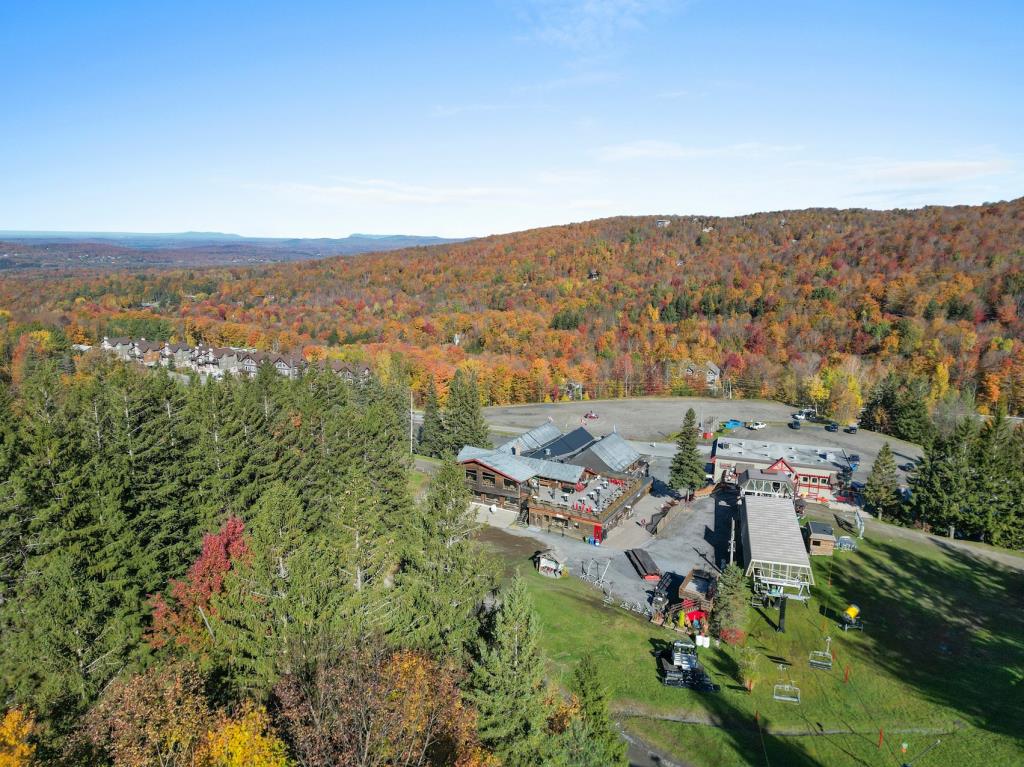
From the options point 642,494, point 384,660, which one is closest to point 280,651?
A: point 384,660

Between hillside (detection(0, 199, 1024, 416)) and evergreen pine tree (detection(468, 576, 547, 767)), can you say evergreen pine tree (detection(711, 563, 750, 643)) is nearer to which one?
evergreen pine tree (detection(468, 576, 547, 767))

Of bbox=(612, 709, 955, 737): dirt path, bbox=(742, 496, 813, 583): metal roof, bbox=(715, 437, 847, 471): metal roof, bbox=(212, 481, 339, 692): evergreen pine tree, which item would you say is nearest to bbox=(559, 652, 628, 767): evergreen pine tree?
bbox=(612, 709, 955, 737): dirt path

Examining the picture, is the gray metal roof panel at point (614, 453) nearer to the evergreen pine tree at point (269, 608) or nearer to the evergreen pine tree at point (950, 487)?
the evergreen pine tree at point (950, 487)

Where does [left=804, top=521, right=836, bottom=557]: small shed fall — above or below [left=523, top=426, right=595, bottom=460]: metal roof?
below

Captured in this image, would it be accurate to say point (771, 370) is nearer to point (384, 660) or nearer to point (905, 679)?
point (905, 679)

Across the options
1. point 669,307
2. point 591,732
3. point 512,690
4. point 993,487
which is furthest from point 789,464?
point 669,307

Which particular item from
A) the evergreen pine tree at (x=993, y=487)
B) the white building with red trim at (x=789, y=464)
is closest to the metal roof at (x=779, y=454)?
the white building with red trim at (x=789, y=464)
